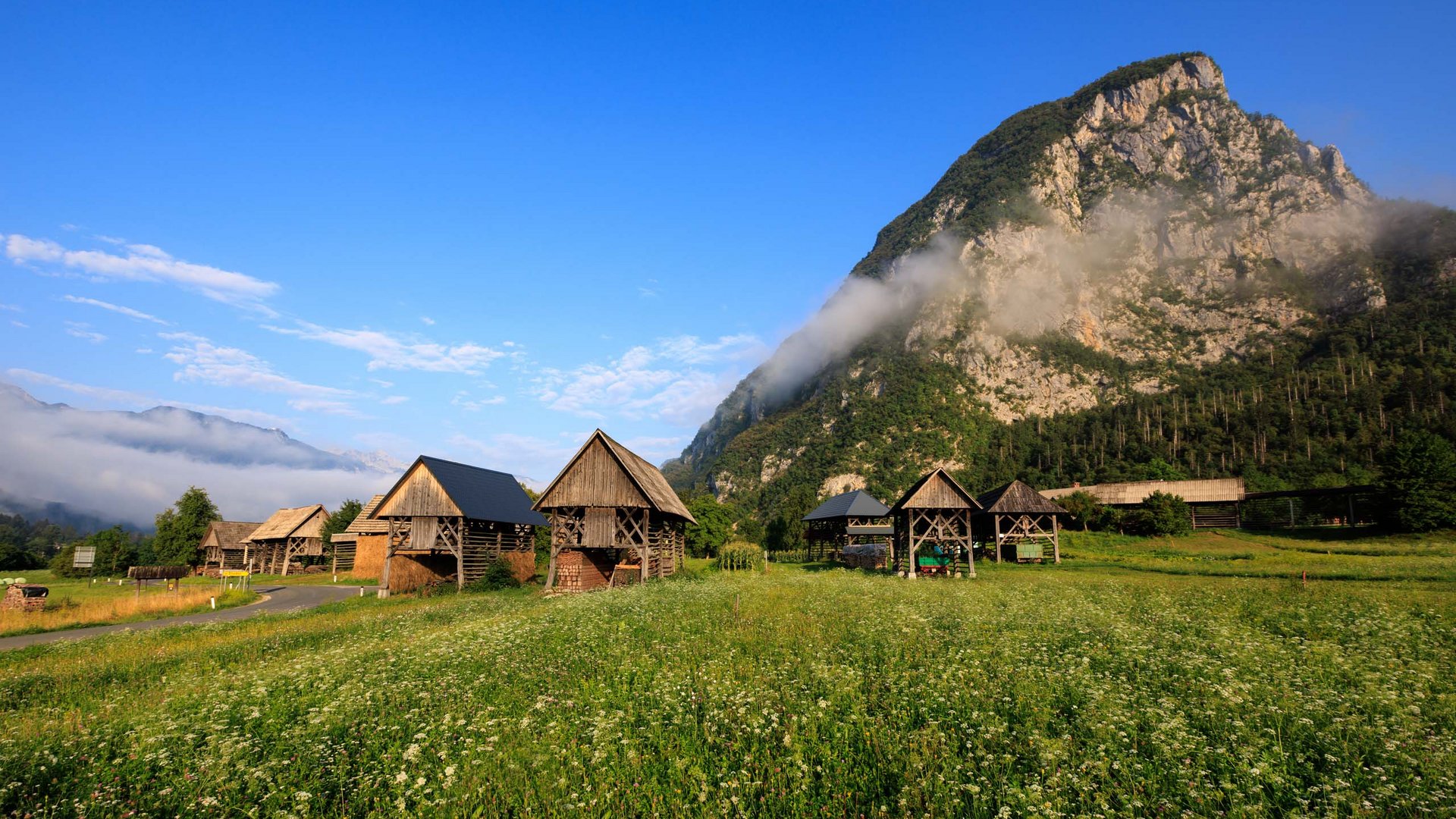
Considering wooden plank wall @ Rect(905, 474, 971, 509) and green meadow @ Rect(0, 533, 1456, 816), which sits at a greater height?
wooden plank wall @ Rect(905, 474, 971, 509)

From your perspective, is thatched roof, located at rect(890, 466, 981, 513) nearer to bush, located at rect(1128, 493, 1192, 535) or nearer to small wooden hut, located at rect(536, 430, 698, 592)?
small wooden hut, located at rect(536, 430, 698, 592)

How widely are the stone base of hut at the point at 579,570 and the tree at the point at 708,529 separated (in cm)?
3211

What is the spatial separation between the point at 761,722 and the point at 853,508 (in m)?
48.3

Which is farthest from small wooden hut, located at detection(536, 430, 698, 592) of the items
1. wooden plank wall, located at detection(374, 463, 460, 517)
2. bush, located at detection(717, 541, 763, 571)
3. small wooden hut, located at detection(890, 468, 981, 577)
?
small wooden hut, located at detection(890, 468, 981, 577)

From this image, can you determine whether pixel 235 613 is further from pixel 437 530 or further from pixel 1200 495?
pixel 1200 495

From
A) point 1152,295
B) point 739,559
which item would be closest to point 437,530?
point 739,559

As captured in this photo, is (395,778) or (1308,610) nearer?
(395,778)

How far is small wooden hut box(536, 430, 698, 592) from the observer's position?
112ft

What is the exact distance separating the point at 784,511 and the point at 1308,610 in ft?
216

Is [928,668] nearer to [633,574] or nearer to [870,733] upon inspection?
[870,733]

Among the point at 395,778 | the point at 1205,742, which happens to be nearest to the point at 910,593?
the point at 1205,742

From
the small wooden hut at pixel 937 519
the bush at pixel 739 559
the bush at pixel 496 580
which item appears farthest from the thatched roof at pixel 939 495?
the bush at pixel 496 580

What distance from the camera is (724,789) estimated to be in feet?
20.9

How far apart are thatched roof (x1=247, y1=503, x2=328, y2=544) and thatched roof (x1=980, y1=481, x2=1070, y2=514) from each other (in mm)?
64214
